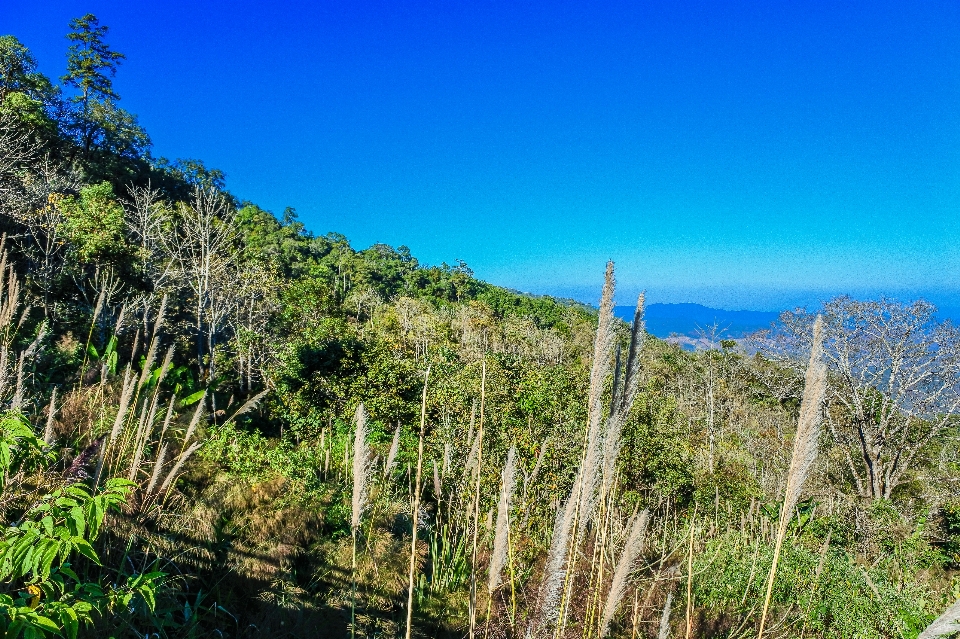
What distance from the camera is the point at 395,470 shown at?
303 inches

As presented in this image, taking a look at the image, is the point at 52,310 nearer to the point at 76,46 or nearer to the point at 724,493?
the point at 724,493

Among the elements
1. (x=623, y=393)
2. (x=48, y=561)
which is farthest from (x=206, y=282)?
(x=623, y=393)

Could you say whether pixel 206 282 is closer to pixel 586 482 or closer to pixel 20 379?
A: pixel 20 379

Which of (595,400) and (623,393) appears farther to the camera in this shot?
(623,393)

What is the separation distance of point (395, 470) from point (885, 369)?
1530cm

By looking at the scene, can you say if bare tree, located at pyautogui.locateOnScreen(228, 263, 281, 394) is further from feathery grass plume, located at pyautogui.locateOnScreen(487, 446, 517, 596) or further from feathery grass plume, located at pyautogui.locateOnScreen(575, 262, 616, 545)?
feathery grass plume, located at pyautogui.locateOnScreen(575, 262, 616, 545)

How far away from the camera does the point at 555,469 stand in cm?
972

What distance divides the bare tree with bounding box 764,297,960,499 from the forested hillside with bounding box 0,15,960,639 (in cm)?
7

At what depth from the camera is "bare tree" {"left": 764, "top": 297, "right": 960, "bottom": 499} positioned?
13.2m

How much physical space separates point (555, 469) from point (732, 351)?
2858cm

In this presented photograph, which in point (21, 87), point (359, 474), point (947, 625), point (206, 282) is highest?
point (21, 87)

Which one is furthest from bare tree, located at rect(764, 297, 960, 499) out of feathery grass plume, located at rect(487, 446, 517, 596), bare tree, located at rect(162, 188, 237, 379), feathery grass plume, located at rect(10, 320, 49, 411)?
bare tree, located at rect(162, 188, 237, 379)

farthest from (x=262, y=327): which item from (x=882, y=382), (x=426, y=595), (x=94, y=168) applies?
(x=94, y=168)

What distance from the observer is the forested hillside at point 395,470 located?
6.65ft
